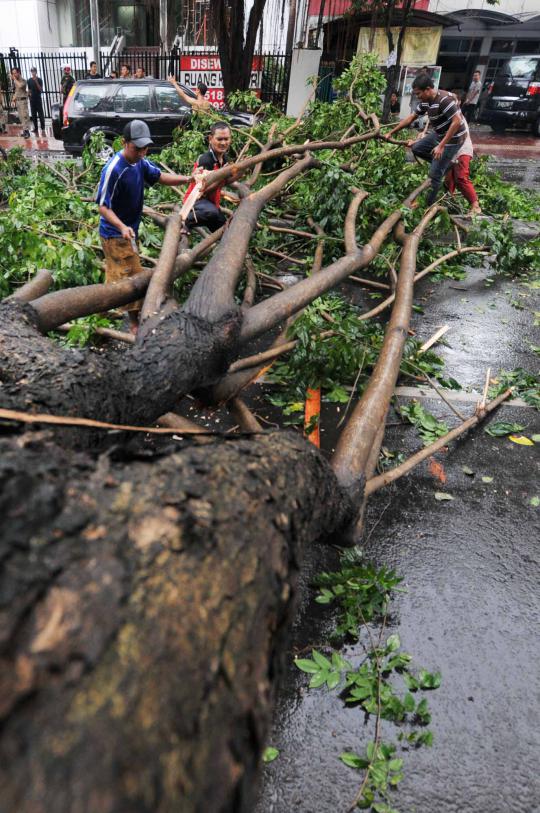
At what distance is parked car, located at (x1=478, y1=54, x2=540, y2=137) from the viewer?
20641 millimetres

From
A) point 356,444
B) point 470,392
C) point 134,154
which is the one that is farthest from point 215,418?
point 134,154

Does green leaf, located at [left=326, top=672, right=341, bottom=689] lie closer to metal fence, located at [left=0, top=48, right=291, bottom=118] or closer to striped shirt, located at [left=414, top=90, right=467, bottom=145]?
striped shirt, located at [left=414, top=90, right=467, bottom=145]

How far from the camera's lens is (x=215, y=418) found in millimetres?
3701

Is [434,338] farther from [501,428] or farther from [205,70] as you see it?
[205,70]

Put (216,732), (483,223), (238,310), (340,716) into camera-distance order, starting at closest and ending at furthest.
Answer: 1. (216,732)
2. (340,716)
3. (238,310)
4. (483,223)

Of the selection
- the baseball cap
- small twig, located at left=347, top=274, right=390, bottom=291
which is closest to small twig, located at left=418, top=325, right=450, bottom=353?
small twig, located at left=347, top=274, right=390, bottom=291

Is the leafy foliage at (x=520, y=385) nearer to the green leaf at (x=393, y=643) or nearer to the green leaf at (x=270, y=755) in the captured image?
the green leaf at (x=393, y=643)

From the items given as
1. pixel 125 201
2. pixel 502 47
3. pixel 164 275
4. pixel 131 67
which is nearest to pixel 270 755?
pixel 164 275

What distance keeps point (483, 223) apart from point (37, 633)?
698 centimetres

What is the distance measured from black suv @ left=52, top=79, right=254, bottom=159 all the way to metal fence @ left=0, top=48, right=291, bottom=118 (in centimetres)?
551

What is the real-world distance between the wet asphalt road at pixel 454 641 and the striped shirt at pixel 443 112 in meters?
5.18

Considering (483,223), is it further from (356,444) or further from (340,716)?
(340,716)

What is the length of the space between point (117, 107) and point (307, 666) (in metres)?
13.0

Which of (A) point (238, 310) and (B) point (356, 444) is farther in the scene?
(A) point (238, 310)
